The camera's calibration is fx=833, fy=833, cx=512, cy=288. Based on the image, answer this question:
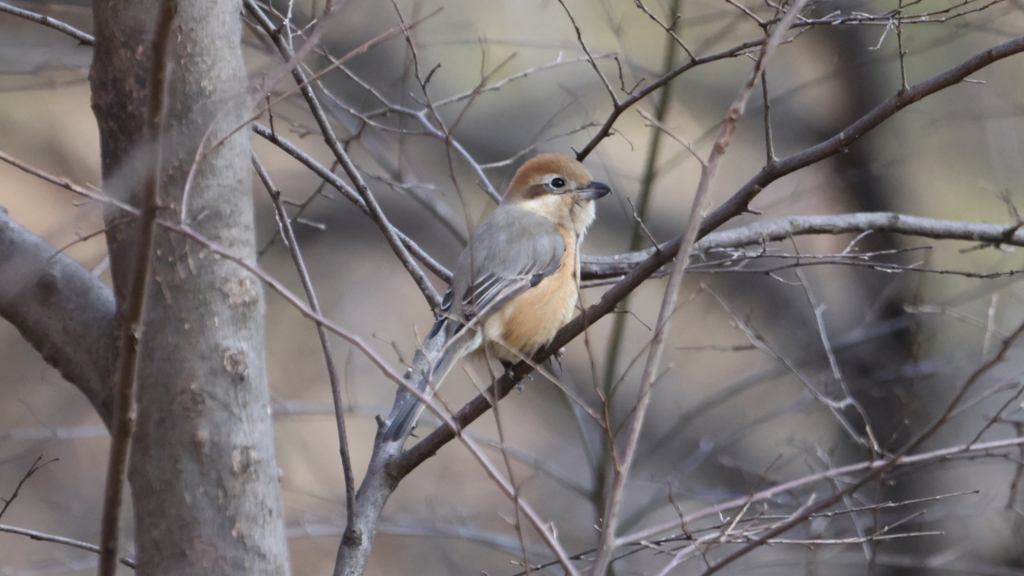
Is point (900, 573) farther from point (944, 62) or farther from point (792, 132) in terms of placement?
point (944, 62)

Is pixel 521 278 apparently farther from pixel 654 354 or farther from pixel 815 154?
pixel 654 354

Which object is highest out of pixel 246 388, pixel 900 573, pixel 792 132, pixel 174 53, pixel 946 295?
pixel 792 132

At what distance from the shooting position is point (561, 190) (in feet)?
16.0

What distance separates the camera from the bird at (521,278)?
13.2 ft

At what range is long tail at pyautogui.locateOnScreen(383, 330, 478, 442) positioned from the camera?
329 centimetres

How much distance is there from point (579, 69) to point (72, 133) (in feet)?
18.2

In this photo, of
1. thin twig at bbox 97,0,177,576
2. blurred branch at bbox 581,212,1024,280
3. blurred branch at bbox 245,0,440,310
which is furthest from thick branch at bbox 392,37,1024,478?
blurred branch at bbox 581,212,1024,280

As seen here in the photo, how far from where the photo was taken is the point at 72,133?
28.2 ft

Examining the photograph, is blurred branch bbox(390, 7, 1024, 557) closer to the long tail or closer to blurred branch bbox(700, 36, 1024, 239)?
blurred branch bbox(700, 36, 1024, 239)

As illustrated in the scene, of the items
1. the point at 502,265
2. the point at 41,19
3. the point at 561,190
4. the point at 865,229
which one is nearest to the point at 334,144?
the point at 41,19

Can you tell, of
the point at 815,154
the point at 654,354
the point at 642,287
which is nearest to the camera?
the point at 654,354

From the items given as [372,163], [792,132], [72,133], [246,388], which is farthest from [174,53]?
[792,132]

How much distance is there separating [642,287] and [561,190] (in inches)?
180

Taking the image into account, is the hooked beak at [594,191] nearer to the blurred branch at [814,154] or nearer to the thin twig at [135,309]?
the blurred branch at [814,154]
